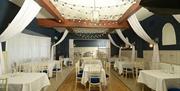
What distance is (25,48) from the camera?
8.28 meters

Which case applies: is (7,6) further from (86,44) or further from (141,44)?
(86,44)

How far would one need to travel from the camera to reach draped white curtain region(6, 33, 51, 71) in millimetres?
6836

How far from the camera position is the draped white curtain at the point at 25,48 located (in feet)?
22.4

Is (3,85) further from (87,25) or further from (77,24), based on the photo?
(87,25)

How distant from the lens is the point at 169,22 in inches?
299

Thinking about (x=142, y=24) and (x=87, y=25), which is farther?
(x=142, y=24)

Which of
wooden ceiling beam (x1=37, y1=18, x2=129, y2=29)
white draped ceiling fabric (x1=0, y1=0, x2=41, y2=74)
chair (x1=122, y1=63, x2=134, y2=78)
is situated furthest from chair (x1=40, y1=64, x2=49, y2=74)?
chair (x1=122, y1=63, x2=134, y2=78)

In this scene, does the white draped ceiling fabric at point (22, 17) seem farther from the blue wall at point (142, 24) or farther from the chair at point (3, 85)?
the blue wall at point (142, 24)

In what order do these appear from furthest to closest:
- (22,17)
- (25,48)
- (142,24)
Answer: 1. (142,24)
2. (25,48)
3. (22,17)

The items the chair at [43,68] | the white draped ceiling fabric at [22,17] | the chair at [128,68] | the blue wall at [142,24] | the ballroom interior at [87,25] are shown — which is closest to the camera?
the white draped ceiling fabric at [22,17]

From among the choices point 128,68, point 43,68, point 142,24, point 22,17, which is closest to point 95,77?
point 43,68

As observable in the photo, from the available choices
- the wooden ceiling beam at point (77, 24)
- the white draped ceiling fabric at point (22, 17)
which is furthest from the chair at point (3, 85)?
the wooden ceiling beam at point (77, 24)

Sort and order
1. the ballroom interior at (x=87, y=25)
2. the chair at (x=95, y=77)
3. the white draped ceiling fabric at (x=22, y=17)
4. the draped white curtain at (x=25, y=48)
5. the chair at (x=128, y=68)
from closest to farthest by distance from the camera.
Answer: the white draped ceiling fabric at (x=22, y=17) → the ballroom interior at (x=87, y=25) → the chair at (x=95, y=77) → the draped white curtain at (x=25, y=48) → the chair at (x=128, y=68)

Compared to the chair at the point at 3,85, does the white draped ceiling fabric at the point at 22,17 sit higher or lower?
higher
